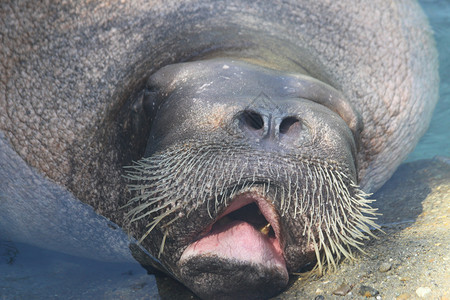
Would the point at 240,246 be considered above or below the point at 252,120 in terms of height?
below

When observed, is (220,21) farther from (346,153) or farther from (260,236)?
(260,236)

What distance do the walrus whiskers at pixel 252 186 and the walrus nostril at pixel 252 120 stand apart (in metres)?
0.22

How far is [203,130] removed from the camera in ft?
10.6

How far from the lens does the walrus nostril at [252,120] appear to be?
320 centimetres

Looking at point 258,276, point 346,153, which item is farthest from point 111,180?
point 346,153

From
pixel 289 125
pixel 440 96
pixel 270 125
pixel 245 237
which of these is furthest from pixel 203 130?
pixel 440 96

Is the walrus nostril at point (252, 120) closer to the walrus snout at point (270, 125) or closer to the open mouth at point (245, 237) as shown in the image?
the walrus snout at point (270, 125)

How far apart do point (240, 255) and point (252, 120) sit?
90 centimetres

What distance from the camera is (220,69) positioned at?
371 centimetres

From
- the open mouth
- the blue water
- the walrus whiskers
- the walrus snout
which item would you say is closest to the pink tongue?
the open mouth

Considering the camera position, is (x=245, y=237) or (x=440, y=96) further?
(x=440, y=96)

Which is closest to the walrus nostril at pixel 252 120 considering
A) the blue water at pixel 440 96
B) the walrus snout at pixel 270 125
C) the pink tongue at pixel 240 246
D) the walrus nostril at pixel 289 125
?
the walrus snout at pixel 270 125

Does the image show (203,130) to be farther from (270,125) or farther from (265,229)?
→ (265,229)

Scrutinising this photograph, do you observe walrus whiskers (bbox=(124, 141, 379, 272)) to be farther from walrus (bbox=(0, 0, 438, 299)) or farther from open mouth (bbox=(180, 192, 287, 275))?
open mouth (bbox=(180, 192, 287, 275))
